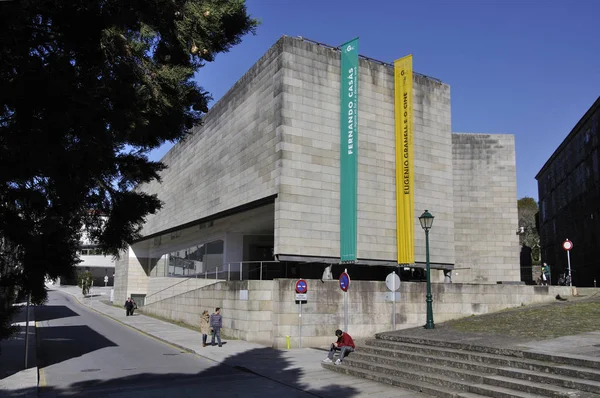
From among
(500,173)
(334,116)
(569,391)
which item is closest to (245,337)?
(334,116)

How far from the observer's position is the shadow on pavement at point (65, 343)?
17.2m

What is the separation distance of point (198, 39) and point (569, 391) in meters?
8.81

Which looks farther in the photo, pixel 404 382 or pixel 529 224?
pixel 529 224

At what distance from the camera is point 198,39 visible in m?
6.68

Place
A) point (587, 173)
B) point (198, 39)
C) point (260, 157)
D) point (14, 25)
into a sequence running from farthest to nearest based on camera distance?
point (587, 173) → point (260, 157) → point (198, 39) → point (14, 25)

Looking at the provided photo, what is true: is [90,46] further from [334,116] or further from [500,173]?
[500,173]

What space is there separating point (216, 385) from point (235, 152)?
1541 cm

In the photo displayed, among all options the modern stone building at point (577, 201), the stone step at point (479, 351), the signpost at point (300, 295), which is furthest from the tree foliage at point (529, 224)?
the stone step at point (479, 351)

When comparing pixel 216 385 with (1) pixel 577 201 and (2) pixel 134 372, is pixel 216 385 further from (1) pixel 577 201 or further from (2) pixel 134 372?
(1) pixel 577 201

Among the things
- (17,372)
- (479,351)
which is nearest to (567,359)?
(479,351)

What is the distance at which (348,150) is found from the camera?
74.2 ft

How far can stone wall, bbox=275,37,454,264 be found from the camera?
70.3ft

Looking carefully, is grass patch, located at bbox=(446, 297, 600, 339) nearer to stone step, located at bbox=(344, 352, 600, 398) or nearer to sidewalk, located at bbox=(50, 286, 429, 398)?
stone step, located at bbox=(344, 352, 600, 398)

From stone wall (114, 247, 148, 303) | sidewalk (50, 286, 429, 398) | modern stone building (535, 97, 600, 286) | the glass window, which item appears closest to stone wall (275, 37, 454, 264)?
sidewalk (50, 286, 429, 398)
